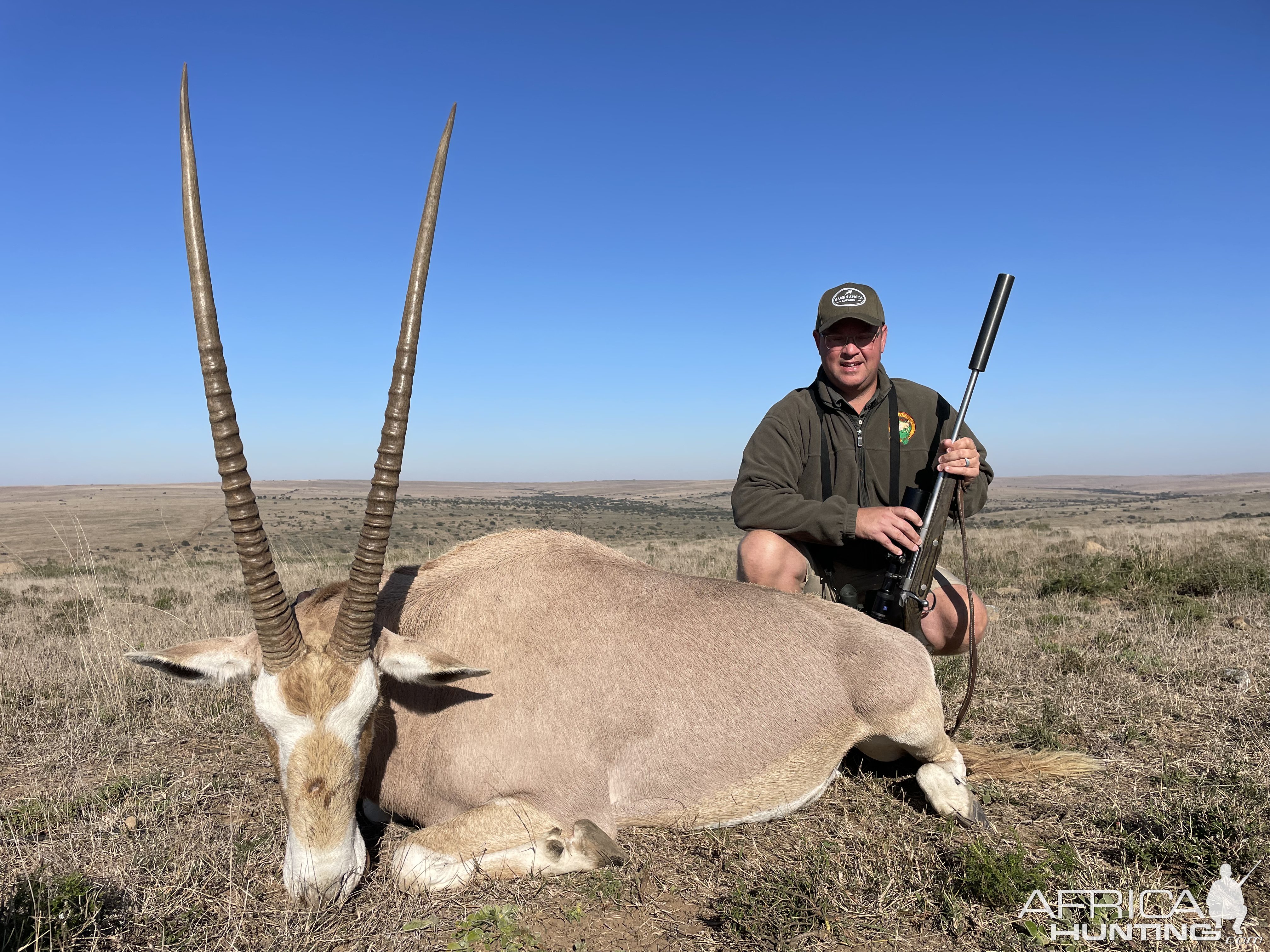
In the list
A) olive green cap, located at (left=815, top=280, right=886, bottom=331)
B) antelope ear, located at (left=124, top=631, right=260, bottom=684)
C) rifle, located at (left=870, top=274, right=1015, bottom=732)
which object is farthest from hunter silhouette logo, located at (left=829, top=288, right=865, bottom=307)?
antelope ear, located at (left=124, top=631, right=260, bottom=684)

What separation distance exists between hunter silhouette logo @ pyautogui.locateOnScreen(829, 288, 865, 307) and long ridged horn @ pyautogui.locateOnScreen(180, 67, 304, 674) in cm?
427

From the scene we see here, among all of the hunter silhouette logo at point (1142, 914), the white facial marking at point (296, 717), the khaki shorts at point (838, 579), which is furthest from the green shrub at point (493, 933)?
the khaki shorts at point (838, 579)

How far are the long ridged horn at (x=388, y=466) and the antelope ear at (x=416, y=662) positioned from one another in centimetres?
14

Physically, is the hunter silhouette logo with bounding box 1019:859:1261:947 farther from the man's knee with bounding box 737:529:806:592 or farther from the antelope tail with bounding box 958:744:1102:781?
the man's knee with bounding box 737:529:806:592

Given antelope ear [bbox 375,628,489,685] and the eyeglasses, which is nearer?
antelope ear [bbox 375,628,489,685]

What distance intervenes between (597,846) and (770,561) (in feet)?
8.11

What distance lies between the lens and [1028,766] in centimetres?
426

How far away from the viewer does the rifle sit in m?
4.87

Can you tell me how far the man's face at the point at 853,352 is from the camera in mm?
5633

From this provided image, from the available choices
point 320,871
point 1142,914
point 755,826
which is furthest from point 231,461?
point 1142,914

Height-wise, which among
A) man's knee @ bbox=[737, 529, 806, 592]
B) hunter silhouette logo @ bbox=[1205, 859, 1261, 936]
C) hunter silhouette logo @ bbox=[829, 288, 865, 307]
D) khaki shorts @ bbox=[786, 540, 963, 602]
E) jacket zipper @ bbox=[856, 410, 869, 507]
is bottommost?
hunter silhouette logo @ bbox=[1205, 859, 1261, 936]

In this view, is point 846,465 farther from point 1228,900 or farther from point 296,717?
point 296,717

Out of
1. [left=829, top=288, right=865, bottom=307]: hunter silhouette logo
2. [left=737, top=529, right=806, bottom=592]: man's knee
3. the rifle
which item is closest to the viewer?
the rifle

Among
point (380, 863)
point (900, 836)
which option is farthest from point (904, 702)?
point (380, 863)
